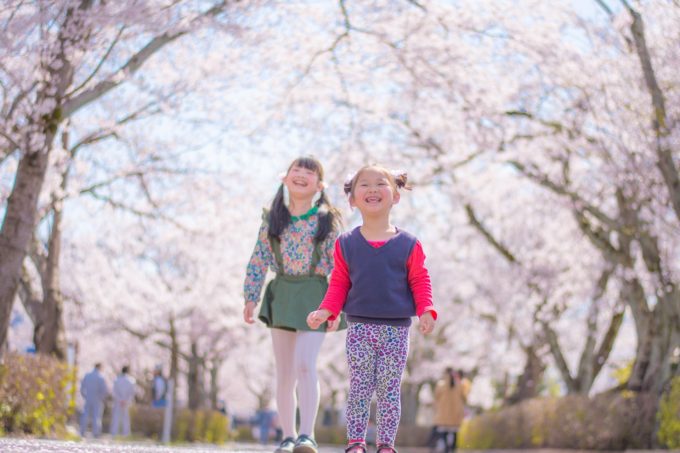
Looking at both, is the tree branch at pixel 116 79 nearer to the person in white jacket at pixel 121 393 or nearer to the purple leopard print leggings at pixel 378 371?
the purple leopard print leggings at pixel 378 371

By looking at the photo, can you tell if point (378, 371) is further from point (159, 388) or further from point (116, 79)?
A: point (159, 388)

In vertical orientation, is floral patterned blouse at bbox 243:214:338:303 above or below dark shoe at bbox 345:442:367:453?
above

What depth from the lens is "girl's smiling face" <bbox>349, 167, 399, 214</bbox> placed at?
203 inches

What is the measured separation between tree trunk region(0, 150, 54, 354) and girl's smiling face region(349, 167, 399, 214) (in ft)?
18.2

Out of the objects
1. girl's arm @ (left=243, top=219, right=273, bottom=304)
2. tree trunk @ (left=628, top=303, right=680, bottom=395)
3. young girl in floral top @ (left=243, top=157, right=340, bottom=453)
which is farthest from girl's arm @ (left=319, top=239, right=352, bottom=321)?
tree trunk @ (left=628, top=303, right=680, bottom=395)

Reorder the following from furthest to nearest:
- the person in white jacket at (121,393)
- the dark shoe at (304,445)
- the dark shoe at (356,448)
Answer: the person in white jacket at (121,393) → the dark shoe at (304,445) → the dark shoe at (356,448)

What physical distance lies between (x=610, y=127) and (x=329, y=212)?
26.3 ft

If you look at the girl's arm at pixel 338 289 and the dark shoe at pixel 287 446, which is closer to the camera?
the girl's arm at pixel 338 289

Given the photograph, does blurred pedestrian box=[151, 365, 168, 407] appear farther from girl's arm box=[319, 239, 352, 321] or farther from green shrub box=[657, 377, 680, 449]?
girl's arm box=[319, 239, 352, 321]

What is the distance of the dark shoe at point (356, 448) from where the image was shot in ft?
15.6

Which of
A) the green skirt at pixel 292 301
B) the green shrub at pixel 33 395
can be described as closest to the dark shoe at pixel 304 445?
the green skirt at pixel 292 301

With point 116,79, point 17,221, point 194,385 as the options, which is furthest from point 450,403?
point 194,385

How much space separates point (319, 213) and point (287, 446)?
1457 millimetres

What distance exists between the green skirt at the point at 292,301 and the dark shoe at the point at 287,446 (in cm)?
65
